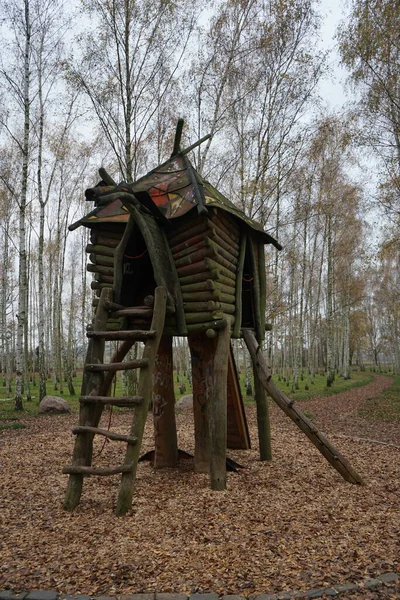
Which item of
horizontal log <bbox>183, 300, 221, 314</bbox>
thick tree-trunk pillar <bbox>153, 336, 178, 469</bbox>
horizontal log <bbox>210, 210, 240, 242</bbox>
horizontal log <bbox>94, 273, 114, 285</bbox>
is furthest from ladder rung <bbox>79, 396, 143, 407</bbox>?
horizontal log <bbox>210, 210, 240, 242</bbox>

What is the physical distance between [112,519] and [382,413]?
12.8 metres

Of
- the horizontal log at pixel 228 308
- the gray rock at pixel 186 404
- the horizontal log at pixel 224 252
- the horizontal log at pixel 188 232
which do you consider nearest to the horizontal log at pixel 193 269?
the horizontal log at pixel 224 252

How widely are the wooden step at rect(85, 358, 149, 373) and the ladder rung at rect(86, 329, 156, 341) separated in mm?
316

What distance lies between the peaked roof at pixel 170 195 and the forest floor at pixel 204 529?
401cm

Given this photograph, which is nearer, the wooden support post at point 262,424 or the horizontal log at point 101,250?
the horizontal log at point 101,250

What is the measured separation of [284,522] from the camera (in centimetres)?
491

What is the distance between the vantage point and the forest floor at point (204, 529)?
3.71m

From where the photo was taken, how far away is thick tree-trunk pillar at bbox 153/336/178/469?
290 inches

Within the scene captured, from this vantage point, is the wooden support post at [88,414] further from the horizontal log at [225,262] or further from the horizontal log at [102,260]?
the horizontal log at [225,262]

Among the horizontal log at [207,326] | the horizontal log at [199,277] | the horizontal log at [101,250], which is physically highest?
the horizontal log at [101,250]

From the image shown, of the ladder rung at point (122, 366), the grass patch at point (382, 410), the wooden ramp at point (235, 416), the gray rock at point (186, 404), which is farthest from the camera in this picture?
the gray rock at point (186, 404)

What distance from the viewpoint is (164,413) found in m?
7.45

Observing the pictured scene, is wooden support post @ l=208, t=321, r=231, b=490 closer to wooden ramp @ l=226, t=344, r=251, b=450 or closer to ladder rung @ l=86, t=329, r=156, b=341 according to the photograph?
ladder rung @ l=86, t=329, r=156, b=341

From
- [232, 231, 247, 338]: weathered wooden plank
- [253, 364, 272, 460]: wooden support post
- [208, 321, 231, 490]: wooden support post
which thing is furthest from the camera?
[253, 364, 272, 460]: wooden support post
